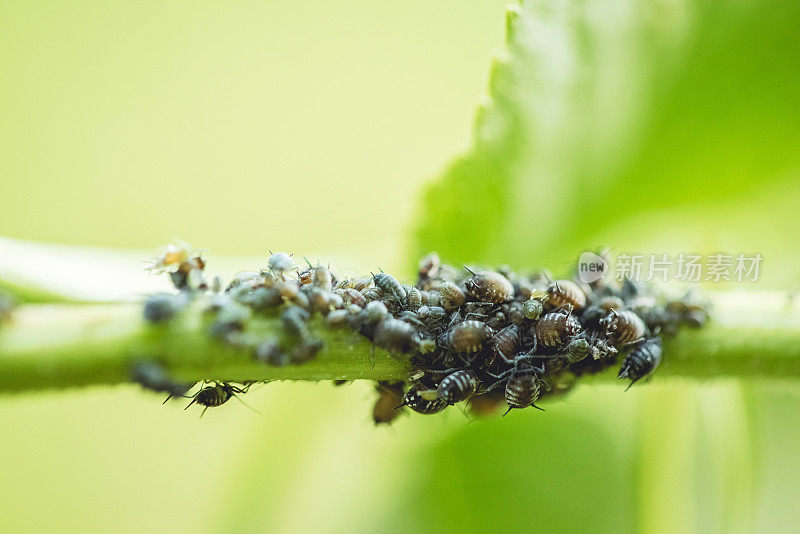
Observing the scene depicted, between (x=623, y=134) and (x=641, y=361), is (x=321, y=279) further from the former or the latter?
(x=623, y=134)

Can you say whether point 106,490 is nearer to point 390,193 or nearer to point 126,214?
point 126,214

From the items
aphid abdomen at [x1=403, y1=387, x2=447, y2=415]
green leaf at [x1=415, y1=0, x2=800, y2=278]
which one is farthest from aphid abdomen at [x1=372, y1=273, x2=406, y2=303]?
green leaf at [x1=415, y1=0, x2=800, y2=278]

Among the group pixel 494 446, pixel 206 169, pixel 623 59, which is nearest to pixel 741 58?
pixel 623 59

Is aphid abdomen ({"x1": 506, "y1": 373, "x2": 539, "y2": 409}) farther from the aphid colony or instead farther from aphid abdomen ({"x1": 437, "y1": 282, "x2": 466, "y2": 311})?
aphid abdomen ({"x1": 437, "y1": 282, "x2": 466, "y2": 311})

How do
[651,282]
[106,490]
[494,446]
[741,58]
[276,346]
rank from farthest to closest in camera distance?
1. [106,490]
2. [494,446]
3. [741,58]
4. [651,282]
5. [276,346]

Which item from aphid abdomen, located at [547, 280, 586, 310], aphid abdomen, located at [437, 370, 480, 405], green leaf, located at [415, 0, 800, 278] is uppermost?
green leaf, located at [415, 0, 800, 278]

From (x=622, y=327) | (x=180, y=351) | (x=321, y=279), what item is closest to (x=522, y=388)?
(x=622, y=327)
